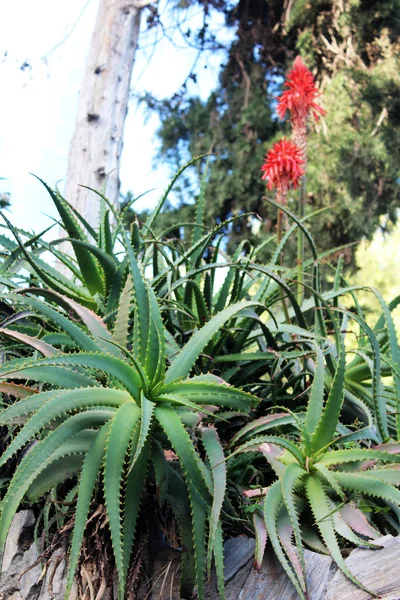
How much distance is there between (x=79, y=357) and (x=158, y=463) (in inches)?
10.7

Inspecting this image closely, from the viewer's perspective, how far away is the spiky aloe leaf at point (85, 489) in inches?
38.7

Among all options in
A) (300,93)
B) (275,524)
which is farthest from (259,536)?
(300,93)

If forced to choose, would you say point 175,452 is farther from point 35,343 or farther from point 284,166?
point 284,166

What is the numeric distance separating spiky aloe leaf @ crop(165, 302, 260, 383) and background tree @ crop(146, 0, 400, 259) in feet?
17.2

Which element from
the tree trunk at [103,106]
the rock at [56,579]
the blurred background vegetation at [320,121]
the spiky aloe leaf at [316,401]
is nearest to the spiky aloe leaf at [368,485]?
the spiky aloe leaf at [316,401]

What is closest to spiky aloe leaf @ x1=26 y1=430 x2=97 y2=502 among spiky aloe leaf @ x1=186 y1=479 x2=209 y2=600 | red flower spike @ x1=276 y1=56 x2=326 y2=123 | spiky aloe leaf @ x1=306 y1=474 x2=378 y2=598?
spiky aloe leaf @ x1=186 y1=479 x2=209 y2=600

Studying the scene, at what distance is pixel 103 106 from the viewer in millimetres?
3865

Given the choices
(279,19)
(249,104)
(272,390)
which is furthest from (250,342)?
(279,19)

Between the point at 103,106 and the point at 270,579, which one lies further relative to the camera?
the point at 103,106

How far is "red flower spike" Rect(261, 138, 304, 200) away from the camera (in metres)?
1.83

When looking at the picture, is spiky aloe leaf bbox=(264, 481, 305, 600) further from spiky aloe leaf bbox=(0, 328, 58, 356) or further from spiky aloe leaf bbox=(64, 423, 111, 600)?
spiky aloe leaf bbox=(0, 328, 58, 356)

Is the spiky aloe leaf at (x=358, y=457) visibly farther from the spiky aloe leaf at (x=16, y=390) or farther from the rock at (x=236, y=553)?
the spiky aloe leaf at (x=16, y=390)

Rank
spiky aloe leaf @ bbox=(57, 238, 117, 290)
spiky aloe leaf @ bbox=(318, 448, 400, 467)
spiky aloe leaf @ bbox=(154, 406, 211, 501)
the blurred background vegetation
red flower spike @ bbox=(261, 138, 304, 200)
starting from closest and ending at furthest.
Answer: spiky aloe leaf @ bbox=(154, 406, 211, 501) → spiky aloe leaf @ bbox=(318, 448, 400, 467) → spiky aloe leaf @ bbox=(57, 238, 117, 290) → red flower spike @ bbox=(261, 138, 304, 200) → the blurred background vegetation

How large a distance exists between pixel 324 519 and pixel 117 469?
1.38 feet
